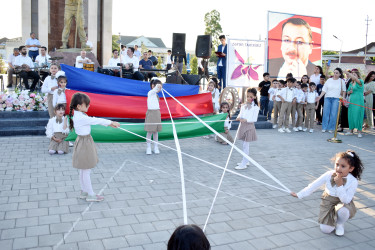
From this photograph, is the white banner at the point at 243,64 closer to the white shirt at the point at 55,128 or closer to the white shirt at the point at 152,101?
the white shirt at the point at 152,101

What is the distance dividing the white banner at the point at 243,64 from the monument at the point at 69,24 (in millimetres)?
7661

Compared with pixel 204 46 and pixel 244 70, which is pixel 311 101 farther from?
pixel 204 46

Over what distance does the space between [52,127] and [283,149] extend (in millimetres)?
5973

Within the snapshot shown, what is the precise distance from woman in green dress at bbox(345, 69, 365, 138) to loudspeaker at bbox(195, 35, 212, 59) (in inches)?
250

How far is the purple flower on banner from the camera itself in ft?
45.8

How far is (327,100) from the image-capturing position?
39.4 feet

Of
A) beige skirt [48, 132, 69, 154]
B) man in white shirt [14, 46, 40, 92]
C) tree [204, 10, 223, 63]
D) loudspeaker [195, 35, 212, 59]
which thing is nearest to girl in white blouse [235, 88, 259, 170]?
beige skirt [48, 132, 69, 154]

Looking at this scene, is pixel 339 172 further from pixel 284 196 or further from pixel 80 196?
pixel 80 196

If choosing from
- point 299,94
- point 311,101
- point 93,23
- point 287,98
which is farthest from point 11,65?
point 311,101

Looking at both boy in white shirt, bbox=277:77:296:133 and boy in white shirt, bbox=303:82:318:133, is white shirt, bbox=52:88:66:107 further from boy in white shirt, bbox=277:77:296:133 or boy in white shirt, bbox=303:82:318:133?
boy in white shirt, bbox=303:82:318:133

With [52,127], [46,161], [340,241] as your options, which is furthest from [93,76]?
[340,241]

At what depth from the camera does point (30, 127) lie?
10242 mm

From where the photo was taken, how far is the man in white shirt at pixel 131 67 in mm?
13932

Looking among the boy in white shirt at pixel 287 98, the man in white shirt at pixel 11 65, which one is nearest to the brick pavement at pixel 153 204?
the boy in white shirt at pixel 287 98
